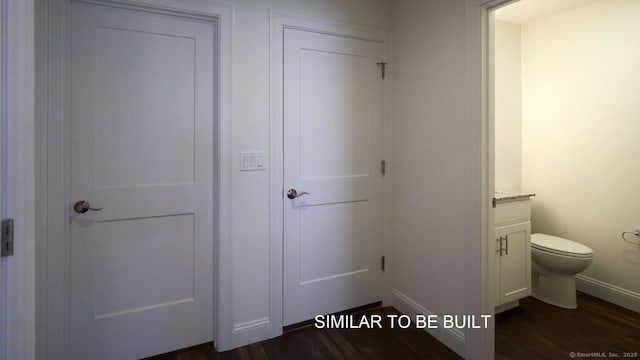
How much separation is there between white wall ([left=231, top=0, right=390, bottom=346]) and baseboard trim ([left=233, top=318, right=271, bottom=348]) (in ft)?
0.04

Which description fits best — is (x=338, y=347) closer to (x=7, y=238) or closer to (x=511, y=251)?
(x=511, y=251)

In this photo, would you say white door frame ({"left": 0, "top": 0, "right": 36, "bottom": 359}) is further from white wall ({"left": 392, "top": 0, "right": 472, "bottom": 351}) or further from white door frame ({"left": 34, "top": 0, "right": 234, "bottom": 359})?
white wall ({"left": 392, "top": 0, "right": 472, "bottom": 351})

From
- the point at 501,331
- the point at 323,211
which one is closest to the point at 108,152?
the point at 323,211

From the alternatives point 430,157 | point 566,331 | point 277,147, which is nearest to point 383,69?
point 430,157

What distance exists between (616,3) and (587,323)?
2.35 m

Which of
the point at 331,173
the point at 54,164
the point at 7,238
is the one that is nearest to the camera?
the point at 7,238

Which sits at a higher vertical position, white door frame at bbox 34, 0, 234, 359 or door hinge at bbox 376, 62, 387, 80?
door hinge at bbox 376, 62, 387, 80

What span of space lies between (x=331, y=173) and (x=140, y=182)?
116cm

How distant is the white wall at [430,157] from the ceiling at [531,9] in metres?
1.05

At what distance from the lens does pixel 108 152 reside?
5.38 ft

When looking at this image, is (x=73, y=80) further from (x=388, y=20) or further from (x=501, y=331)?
(x=501, y=331)

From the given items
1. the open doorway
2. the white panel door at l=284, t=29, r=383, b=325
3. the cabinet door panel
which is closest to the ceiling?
the open doorway

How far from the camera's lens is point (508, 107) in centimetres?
285

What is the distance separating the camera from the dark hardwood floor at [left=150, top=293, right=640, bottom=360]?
181 centimetres
